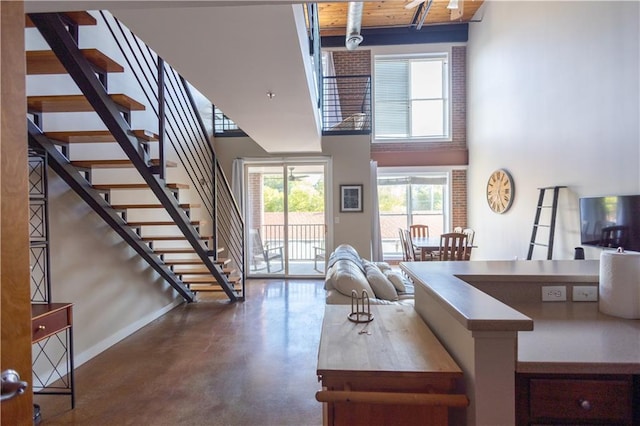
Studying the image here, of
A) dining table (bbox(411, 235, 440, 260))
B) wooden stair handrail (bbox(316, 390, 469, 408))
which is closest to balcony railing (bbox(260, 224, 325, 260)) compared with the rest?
dining table (bbox(411, 235, 440, 260))

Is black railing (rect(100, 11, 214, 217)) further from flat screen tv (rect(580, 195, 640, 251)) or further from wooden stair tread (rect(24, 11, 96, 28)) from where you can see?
flat screen tv (rect(580, 195, 640, 251))

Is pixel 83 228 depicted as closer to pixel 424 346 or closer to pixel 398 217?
pixel 424 346

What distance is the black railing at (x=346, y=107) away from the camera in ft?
20.1

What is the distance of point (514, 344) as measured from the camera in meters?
0.96

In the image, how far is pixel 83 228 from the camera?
2.98m

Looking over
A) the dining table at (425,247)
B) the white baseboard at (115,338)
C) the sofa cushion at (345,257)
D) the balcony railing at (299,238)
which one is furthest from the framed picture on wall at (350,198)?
the white baseboard at (115,338)

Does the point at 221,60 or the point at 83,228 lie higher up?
the point at 221,60

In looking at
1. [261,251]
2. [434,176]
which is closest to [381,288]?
[261,251]

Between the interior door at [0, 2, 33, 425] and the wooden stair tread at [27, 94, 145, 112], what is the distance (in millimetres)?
1381

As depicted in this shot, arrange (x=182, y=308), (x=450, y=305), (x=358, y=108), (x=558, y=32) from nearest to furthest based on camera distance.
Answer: (x=450, y=305) < (x=558, y=32) < (x=182, y=308) < (x=358, y=108)

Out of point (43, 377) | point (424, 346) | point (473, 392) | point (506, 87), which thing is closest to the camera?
point (473, 392)

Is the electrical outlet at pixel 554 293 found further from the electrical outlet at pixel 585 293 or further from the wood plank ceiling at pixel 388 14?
the wood plank ceiling at pixel 388 14

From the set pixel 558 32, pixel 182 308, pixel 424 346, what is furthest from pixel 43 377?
pixel 558 32

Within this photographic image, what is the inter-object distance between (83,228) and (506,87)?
610cm
